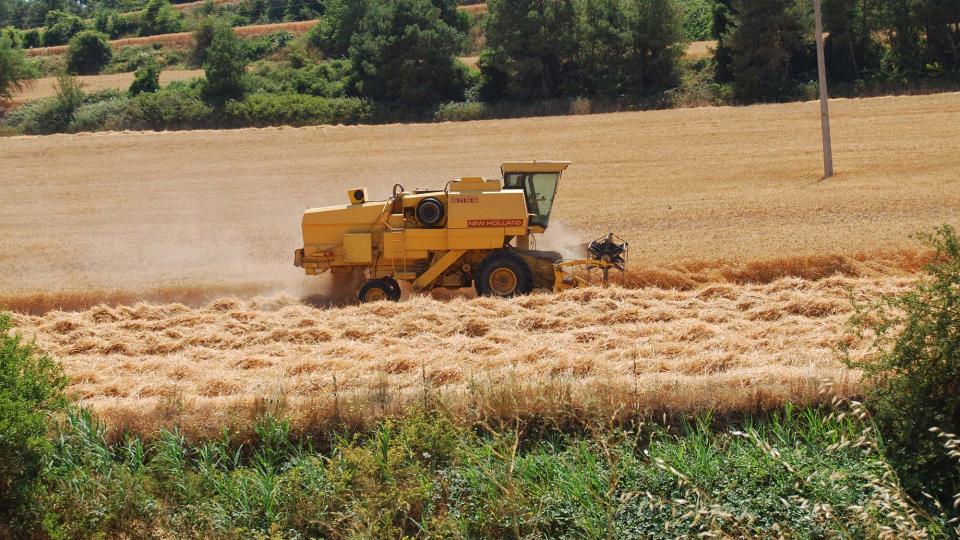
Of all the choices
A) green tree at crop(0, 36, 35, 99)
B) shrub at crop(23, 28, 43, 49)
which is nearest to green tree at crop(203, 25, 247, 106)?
green tree at crop(0, 36, 35, 99)

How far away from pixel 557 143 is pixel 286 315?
58.9 ft

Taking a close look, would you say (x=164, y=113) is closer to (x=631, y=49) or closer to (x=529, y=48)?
(x=529, y=48)

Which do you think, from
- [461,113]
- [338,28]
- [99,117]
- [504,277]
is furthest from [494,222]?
[338,28]

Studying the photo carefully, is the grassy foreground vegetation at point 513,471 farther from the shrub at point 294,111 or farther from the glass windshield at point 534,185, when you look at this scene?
the shrub at point 294,111

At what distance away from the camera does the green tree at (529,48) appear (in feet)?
140

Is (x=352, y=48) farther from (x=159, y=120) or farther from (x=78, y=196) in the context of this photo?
(x=78, y=196)

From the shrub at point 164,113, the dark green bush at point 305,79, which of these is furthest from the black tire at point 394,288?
the dark green bush at point 305,79

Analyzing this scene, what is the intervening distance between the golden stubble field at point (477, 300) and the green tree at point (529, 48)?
7.01 m

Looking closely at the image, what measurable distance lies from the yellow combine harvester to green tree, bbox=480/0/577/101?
26059 mm

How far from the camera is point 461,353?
12.8 m

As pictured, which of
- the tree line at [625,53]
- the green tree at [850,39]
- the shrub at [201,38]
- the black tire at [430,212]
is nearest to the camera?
the black tire at [430,212]

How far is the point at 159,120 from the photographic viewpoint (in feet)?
131

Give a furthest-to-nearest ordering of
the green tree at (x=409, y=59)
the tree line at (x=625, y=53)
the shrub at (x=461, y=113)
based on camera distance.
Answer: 1. the green tree at (x=409, y=59)
2. the shrub at (x=461, y=113)
3. the tree line at (x=625, y=53)

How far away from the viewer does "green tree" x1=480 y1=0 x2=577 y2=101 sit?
140ft
